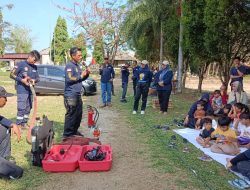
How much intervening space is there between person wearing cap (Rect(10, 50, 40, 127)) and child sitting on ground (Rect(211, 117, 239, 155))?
4103 millimetres

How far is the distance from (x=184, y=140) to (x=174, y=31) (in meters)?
12.5

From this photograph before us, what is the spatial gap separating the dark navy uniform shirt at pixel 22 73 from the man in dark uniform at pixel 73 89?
149 centimetres

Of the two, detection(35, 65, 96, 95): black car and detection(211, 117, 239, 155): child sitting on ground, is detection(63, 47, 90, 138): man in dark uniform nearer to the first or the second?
detection(211, 117, 239, 155): child sitting on ground

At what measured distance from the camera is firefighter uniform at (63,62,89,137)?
6.80 meters

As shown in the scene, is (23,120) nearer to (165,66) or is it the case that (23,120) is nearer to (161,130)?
(161,130)

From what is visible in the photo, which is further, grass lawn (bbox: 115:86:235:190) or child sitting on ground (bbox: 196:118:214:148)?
child sitting on ground (bbox: 196:118:214:148)

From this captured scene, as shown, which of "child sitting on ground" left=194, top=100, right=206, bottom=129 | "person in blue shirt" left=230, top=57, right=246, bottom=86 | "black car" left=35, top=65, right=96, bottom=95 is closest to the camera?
"child sitting on ground" left=194, top=100, right=206, bottom=129

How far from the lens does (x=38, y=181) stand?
4930 mm

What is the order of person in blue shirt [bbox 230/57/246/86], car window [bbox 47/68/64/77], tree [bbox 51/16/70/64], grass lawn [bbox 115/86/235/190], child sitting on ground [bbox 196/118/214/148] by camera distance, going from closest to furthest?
grass lawn [bbox 115/86/235/190] < child sitting on ground [bbox 196/118/214/148] < person in blue shirt [bbox 230/57/246/86] < car window [bbox 47/68/64/77] < tree [bbox 51/16/70/64]

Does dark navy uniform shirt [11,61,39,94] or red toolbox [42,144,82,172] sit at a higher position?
dark navy uniform shirt [11,61,39,94]

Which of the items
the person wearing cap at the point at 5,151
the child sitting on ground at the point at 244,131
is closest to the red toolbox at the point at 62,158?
the person wearing cap at the point at 5,151

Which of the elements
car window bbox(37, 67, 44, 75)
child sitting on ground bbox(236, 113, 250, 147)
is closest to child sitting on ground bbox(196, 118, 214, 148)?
child sitting on ground bbox(236, 113, 250, 147)

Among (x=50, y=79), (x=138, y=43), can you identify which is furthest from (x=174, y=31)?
(x=50, y=79)

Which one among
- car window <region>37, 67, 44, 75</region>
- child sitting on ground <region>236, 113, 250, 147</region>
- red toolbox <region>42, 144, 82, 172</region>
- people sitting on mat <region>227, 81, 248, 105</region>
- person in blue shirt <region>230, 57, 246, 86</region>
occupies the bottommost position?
red toolbox <region>42, 144, 82, 172</region>
